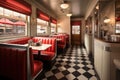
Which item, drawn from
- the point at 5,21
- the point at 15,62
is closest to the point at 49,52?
the point at 5,21

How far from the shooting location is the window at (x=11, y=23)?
3.06 meters

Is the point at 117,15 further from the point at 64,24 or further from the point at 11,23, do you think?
the point at 64,24

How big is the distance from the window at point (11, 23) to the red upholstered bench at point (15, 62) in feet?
4.47

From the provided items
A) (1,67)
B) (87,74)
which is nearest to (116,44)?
(87,74)

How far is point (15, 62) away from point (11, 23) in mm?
2109

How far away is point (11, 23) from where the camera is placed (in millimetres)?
3465

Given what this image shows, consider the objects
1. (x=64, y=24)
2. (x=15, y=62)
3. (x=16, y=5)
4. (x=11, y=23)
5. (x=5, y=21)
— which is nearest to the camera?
(x=15, y=62)

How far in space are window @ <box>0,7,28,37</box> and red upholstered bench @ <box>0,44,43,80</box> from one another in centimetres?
136

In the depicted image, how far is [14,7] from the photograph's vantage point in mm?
3203

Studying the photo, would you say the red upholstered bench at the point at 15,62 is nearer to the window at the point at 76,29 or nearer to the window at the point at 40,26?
the window at the point at 40,26

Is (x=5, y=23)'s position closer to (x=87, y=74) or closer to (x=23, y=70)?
(x=23, y=70)

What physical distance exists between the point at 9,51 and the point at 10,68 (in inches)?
13.0

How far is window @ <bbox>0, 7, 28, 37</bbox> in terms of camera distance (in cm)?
306

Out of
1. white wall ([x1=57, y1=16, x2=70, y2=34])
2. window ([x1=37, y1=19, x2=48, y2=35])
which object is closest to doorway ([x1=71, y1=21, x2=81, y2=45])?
white wall ([x1=57, y1=16, x2=70, y2=34])
